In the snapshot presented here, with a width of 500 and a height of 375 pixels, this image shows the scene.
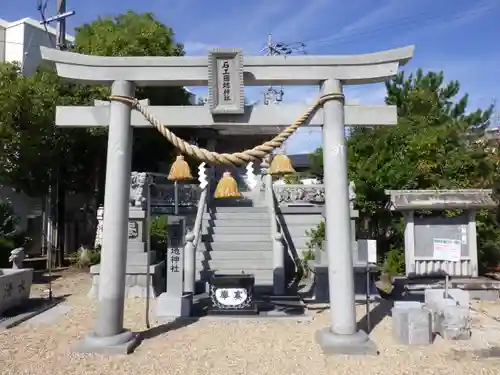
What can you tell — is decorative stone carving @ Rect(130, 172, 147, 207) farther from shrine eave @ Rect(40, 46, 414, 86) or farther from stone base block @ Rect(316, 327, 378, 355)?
stone base block @ Rect(316, 327, 378, 355)

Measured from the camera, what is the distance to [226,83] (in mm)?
6133

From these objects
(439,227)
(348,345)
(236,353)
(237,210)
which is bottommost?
(236,353)

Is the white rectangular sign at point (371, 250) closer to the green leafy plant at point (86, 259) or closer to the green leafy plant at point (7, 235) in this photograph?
the green leafy plant at point (86, 259)

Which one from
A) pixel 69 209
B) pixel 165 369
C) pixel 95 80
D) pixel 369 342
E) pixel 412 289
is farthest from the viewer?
pixel 69 209

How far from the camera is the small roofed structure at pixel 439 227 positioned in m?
10.8

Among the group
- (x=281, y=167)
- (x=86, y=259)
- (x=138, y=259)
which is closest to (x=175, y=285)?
(x=138, y=259)

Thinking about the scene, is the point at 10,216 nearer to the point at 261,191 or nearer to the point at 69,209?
the point at 69,209

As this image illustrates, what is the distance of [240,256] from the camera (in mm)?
12141

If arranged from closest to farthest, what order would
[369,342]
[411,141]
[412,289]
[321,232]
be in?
[369,342] → [412,289] → [321,232] → [411,141]

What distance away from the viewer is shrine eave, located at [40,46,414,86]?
20.4 ft

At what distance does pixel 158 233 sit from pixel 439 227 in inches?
323

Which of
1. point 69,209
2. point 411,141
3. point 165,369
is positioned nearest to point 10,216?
point 69,209

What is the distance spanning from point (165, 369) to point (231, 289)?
9.49 feet

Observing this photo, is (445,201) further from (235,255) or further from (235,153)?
(235,153)
